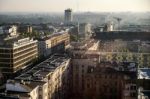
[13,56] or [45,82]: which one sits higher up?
[13,56]

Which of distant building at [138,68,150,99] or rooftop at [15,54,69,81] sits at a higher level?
distant building at [138,68,150,99]

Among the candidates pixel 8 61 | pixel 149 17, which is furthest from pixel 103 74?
pixel 149 17

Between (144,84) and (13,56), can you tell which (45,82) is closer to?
(144,84)

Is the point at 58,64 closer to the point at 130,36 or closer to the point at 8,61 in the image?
the point at 8,61

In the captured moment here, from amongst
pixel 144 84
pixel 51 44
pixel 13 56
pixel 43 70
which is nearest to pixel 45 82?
pixel 43 70

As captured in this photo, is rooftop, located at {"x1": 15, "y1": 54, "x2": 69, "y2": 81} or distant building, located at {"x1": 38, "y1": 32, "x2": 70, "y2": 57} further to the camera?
distant building, located at {"x1": 38, "y1": 32, "x2": 70, "y2": 57}

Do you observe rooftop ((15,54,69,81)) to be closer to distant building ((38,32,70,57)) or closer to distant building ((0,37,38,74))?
distant building ((0,37,38,74))

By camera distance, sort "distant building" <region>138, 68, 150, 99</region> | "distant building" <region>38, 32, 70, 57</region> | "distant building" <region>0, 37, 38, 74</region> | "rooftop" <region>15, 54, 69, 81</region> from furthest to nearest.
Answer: "distant building" <region>38, 32, 70, 57</region>
"distant building" <region>0, 37, 38, 74</region>
"rooftop" <region>15, 54, 69, 81</region>
"distant building" <region>138, 68, 150, 99</region>

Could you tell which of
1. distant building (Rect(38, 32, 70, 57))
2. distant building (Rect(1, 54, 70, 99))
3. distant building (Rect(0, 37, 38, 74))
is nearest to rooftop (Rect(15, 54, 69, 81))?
distant building (Rect(1, 54, 70, 99))

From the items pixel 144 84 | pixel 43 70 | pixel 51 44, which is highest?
pixel 144 84

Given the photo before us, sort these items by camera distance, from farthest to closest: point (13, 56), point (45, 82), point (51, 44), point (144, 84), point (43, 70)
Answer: point (51, 44) < point (13, 56) < point (43, 70) < point (45, 82) < point (144, 84)
